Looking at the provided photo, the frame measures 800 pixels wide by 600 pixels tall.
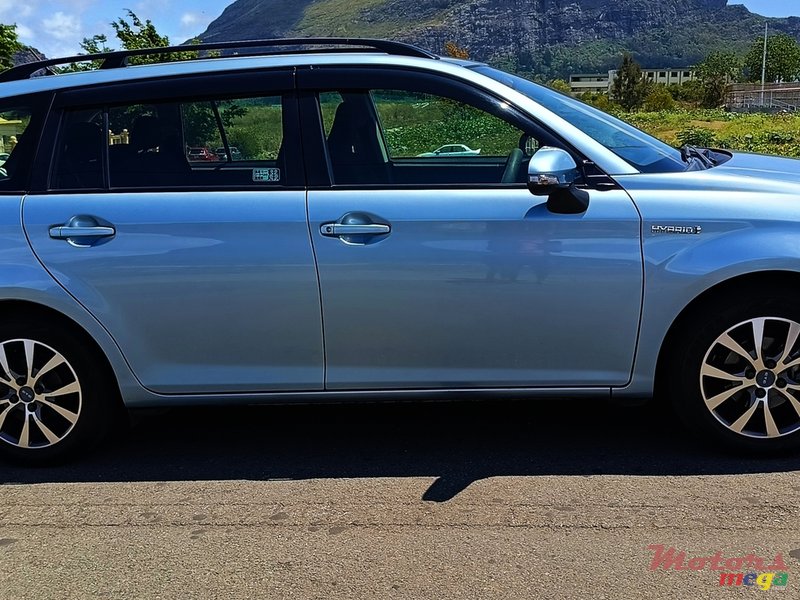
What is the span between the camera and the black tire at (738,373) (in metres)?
3.23

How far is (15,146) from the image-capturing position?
3531 millimetres

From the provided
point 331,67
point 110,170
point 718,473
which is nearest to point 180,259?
point 110,170

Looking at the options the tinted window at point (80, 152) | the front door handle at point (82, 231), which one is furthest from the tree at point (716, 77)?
the front door handle at point (82, 231)

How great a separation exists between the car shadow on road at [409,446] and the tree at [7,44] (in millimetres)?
21148

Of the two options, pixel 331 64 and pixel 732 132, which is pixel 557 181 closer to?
pixel 331 64

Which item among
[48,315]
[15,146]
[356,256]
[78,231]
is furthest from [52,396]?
[356,256]

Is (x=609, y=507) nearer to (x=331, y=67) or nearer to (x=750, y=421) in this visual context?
(x=750, y=421)

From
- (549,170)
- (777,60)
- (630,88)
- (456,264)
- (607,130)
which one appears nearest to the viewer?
(549,170)

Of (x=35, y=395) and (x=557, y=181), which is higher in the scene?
(x=557, y=181)

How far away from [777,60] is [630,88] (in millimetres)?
30858

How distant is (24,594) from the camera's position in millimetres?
2703

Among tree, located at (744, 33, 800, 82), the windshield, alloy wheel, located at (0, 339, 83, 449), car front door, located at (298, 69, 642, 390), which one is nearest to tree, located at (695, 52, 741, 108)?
tree, located at (744, 33, 800, 82)

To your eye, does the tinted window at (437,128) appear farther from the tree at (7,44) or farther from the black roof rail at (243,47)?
the tree at (7,44)

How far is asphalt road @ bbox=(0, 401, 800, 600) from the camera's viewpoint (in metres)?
2.69
